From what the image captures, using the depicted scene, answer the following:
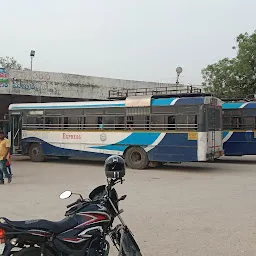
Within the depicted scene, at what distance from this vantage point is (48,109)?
18312mm

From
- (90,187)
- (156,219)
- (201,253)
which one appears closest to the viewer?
(201,253)

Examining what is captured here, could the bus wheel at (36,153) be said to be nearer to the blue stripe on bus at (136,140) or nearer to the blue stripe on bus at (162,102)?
the blue stripe on bus at (136,140)

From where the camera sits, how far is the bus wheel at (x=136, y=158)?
1578 centimetres

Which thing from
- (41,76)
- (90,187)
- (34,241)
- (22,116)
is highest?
(41,76)

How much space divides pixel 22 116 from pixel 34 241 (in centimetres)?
1615

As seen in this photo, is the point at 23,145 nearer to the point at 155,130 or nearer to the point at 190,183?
the point at 155,130

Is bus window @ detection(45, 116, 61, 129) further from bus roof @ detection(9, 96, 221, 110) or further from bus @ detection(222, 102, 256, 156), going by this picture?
bus @ detection(222, 102, 256, 156)

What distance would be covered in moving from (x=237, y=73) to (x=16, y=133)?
1630cm

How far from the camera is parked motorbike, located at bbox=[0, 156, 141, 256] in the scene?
11.8ft

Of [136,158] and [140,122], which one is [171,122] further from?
[136,158]

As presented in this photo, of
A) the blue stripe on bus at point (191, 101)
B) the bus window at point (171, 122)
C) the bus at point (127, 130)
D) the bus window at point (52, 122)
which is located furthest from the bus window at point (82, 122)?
the blue stripe on bus at point (191, 101)

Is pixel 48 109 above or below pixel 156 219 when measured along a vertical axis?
above

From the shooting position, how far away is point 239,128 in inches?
725

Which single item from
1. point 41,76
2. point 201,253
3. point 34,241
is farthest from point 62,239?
point 41,76
